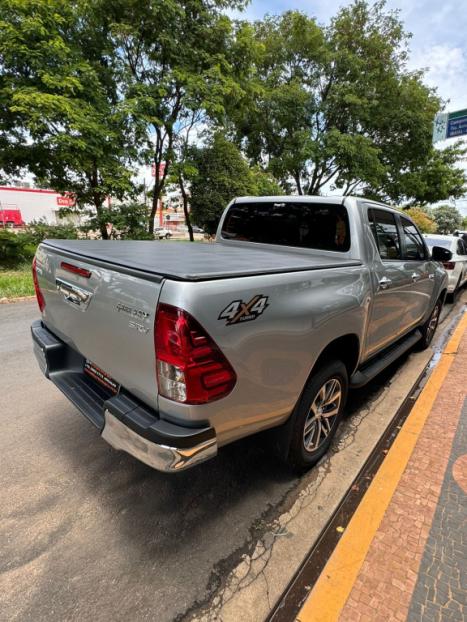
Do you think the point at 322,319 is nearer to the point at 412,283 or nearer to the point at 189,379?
the point at 189,379

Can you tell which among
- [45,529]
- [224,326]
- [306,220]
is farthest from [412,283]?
[45,529]

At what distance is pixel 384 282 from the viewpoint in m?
2.82

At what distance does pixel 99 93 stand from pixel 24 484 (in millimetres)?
10798

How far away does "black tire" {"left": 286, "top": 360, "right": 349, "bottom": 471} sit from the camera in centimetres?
211

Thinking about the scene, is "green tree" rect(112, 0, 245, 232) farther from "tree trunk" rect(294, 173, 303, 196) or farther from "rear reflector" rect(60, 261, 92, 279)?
"rear reflector" rect(60, 261, 92, 279)

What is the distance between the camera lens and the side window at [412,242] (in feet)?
11.8

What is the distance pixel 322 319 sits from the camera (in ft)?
6.56

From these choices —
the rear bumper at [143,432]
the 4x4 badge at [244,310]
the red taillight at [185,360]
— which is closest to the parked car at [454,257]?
the 4x4 badge at [244,310]

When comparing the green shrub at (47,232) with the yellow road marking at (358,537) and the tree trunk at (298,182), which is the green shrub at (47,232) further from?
the yellow road marking at (358,537)

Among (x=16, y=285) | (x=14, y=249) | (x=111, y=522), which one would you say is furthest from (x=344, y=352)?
(x=14, y=249)

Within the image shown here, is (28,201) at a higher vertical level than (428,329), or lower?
higher

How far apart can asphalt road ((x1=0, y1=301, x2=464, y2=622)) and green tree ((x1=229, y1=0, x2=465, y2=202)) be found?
13.8 m

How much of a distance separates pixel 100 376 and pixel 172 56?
40.1 feet

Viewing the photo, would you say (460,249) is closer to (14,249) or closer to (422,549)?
(422,549)
